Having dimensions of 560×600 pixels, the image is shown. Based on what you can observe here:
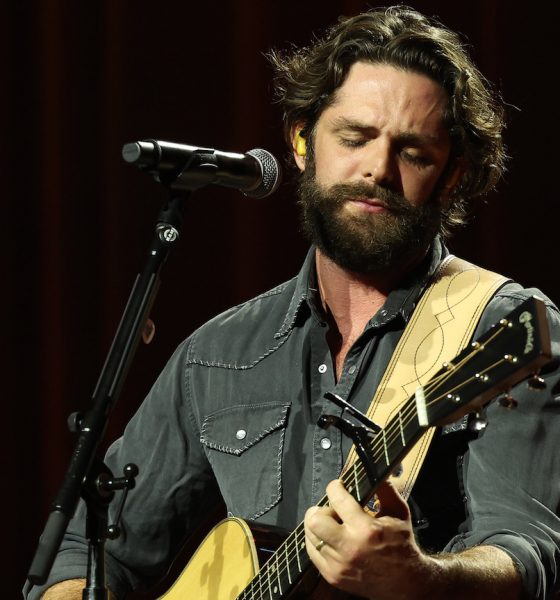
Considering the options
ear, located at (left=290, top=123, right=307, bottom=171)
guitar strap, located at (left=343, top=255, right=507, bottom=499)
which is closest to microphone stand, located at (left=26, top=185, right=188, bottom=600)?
guitar strap, located at (left=343, top=255, right=507, bottom=499)

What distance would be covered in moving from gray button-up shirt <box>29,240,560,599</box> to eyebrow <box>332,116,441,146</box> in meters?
0.25

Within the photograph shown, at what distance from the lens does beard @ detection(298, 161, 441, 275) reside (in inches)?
99.4

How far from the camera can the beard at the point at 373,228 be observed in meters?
2.53

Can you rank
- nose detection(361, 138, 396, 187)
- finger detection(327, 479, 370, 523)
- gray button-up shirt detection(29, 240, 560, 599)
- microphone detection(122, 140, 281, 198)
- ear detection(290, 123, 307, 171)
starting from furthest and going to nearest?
1. ear detection(290, 123, 307, 171)
2. nose detection(361, 138, 396, 187)
3. gray button-up shirt detection(29, 240, 560, 599)
4. microphone detection(122, 140, 281, 198)
5. finger detection(327, 479, 370, 523)

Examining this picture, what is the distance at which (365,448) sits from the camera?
1892mm

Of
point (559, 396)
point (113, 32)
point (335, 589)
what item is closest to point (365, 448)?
point (335, 589)

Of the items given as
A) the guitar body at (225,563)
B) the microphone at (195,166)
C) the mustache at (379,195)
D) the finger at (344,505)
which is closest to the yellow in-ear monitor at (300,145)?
the mustache at (379,195)

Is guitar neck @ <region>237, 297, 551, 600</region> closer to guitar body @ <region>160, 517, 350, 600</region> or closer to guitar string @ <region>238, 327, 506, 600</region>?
guitar string @ <region>238, 327, 506, 600</region>

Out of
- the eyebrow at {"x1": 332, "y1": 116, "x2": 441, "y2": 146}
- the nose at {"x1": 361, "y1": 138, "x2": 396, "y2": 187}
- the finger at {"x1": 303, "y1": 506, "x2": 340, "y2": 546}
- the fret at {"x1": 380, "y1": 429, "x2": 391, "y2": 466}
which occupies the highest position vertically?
the eyebrow at {"x1": 332, "y1": 116, "x2": 441, "y2": 146}

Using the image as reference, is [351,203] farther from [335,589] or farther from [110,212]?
[110,212]

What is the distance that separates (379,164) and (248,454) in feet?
2.44

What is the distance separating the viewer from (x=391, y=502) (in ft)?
6.18

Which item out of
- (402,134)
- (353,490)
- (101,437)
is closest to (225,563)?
(353,490)

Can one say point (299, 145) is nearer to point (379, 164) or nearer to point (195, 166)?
point (379, 164)
